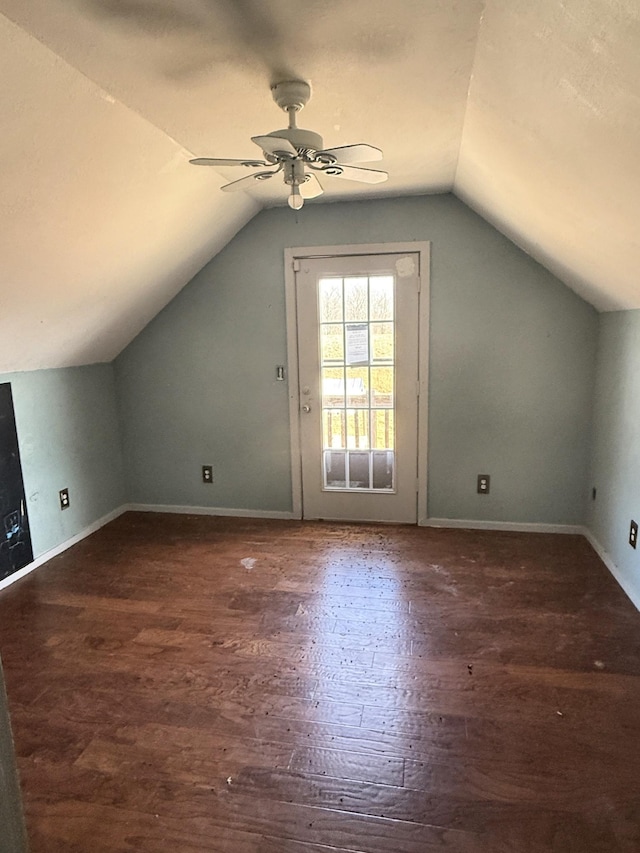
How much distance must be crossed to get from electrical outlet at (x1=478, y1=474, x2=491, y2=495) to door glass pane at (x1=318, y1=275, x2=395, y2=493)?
629 millimetres

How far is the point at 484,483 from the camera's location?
3.67 m

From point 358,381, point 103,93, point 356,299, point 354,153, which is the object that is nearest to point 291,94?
point 354,153

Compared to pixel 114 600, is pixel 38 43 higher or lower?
higher

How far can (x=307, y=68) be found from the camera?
1756 millimetres

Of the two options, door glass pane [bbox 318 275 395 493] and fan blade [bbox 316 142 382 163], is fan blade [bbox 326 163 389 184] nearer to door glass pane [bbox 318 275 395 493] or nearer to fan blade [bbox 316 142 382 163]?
fan blade [bbox 316 142 382 163]

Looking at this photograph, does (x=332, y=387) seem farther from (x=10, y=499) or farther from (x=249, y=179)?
(x=10, y=499)

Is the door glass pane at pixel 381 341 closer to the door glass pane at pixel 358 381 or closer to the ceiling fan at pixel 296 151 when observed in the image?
the door glass pane at pixel 358 381

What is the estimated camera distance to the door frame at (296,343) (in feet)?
11.5

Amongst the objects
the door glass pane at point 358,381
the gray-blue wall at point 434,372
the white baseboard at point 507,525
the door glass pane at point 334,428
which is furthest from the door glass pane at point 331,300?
the white baseboard at point 507,525

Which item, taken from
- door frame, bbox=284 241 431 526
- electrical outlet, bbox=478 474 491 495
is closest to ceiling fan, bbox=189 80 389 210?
door frame, bbox=284 241 431 526

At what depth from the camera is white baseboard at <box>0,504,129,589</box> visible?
3.12 meters

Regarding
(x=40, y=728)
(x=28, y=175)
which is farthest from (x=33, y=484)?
(x=28, y=175)

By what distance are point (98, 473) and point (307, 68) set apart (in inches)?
126

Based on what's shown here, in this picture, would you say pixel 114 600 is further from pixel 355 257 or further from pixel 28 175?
pixel 355 257
